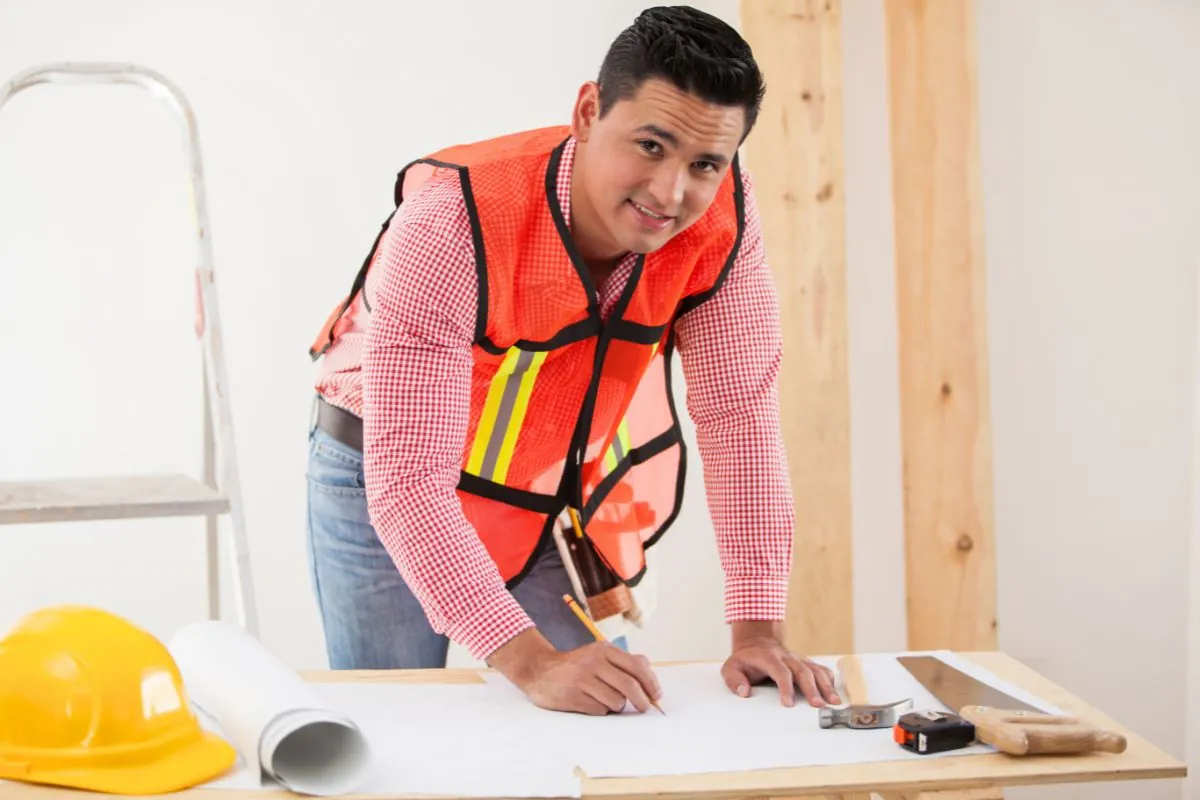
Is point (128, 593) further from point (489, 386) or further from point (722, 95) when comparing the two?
point (722, 95)

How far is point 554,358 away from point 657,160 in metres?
0.31

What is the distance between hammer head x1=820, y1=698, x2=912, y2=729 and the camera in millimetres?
1351

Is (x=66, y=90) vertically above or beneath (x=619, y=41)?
above

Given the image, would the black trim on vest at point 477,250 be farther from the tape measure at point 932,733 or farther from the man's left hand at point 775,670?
the tape measure at point 932,733

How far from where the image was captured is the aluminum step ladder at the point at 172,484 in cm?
170

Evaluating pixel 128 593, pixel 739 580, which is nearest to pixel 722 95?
pixel 739 580

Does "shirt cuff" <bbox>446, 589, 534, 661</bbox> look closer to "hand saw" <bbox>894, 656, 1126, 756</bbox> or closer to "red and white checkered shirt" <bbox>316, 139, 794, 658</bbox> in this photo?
"red and white checkered shirt" <bbox>316, 139, 794, 658</bbox>

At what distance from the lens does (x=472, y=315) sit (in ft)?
4.83

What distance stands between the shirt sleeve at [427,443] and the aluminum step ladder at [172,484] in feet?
1.45

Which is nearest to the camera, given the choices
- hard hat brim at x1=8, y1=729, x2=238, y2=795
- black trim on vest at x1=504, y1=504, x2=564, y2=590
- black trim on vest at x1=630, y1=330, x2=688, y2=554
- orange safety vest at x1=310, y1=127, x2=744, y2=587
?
hard hat brim at x1=8, y1=729, x2=238, y2=795

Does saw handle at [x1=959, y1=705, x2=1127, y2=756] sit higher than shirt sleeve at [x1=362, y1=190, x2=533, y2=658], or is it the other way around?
shirt sleeve at [x1=362, y1=190, x2=533, y2=658]

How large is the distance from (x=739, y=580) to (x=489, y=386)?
41 cm

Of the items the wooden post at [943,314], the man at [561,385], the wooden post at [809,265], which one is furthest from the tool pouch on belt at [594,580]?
the wooden post at [943,314]

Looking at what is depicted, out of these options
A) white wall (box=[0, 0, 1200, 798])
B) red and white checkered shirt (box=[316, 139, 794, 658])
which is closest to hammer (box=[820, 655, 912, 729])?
red and white checkered shirt (box=[316, 139, 794, 658])
